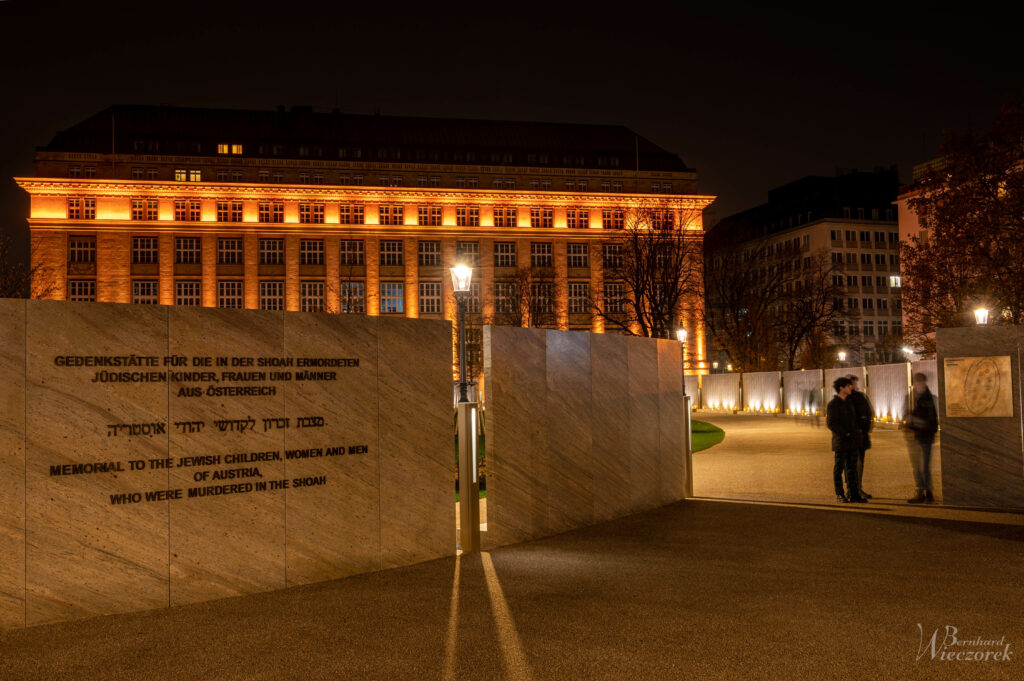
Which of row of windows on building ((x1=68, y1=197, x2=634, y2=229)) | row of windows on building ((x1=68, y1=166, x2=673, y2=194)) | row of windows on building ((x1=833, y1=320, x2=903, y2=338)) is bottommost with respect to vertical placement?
row of windows on building ((x1=833, y1=320, x2=903, y2=338))

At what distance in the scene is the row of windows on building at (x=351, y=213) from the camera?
277 ft

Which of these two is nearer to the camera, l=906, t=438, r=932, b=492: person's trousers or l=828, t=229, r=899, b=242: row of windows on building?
l=906, t=438, r=932, b=492: person's trousers

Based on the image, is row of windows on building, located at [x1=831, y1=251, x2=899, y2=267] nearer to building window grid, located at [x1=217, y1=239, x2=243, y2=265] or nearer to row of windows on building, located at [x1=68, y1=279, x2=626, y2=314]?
row of windows on building, located at [x1=68, y1=279, x2=626, y2=314]

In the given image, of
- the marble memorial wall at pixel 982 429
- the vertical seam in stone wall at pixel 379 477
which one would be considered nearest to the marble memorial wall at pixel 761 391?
the marble memorial wall at pixel 982 429

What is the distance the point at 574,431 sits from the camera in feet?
39.2

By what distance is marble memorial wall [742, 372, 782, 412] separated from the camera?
4572cm

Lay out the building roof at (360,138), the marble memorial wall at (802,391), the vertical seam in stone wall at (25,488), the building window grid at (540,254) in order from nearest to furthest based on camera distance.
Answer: the vertical seam in stone wall at (25,488) < the marble memorial wall at (802,391) < the building roof at (360,138) < the building window grid at (540,254)

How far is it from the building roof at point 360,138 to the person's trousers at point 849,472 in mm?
80480

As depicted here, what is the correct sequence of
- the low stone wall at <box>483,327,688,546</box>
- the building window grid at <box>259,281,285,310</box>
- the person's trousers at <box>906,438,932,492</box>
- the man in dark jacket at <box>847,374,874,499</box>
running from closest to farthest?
1. the low stone wall at <box>483,327,688,546</box>
2. the person's trousers at <box>906,438,932,492</box>
3. the man in dark jacket at <box>847,374,874,499</box>
4. the building window grid at <box>259,281,285,310</box>

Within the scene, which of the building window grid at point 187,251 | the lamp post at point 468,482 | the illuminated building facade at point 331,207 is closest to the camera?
the lamp post at point 468,482

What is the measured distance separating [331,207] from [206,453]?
82.9m

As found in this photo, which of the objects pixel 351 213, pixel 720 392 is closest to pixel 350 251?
pixel 351 213

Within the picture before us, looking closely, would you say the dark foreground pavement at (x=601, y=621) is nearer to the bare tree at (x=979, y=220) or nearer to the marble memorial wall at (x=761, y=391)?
the bare tree at (x=979, y=220)

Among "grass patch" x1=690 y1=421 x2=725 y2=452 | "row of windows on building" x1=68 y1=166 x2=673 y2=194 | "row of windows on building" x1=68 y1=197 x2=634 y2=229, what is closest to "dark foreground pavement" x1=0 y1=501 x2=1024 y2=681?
Result: "grass patch" x1=690 y1=421 x2=725 y2=452
